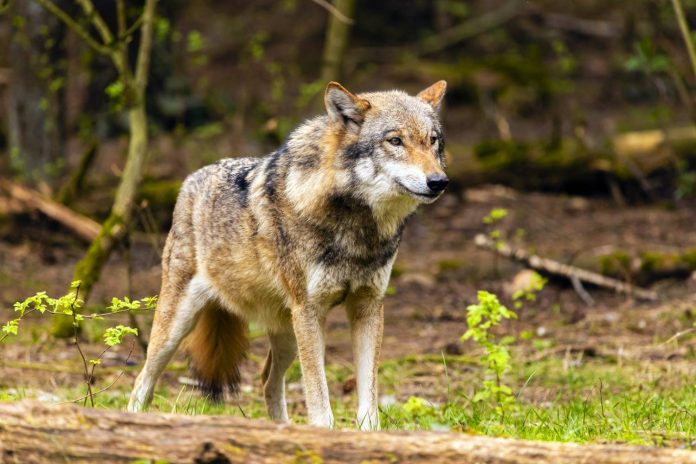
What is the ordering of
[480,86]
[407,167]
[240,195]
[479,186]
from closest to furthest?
[407,167], [240,195], [479,186], [480,86]

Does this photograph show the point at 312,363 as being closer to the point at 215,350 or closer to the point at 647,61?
the point at 215,350

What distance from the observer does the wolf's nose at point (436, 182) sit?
4.99 m

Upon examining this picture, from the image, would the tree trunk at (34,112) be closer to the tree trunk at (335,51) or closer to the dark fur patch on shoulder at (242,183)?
the tree trunk at (335,51)

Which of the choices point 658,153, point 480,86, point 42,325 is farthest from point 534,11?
point 42,325

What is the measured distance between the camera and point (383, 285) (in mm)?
5504

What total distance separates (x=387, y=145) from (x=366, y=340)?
115 centimetres

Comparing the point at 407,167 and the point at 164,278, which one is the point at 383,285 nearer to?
the point at 407,167

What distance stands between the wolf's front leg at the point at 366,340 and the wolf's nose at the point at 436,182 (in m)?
0.85

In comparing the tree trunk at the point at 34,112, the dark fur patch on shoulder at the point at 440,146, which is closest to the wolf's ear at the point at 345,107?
the dark fur patch on shoulder at the point at 440,146

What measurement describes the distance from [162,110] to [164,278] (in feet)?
30.8

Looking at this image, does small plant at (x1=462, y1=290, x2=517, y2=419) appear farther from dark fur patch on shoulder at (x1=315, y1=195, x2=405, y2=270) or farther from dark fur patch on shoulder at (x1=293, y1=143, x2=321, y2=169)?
dark fur patch on shoulder at (x1=293, y1=143, x2=321, y2=169)

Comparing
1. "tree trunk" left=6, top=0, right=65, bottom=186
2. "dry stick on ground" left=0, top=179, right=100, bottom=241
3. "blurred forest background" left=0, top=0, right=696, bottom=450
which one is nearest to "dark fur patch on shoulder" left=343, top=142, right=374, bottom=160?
"blurred forest background" left=0, top=0, right=696, bottom=450

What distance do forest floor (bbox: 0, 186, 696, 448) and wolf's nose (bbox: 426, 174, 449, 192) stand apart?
1.19 metres

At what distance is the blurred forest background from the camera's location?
8.41m
